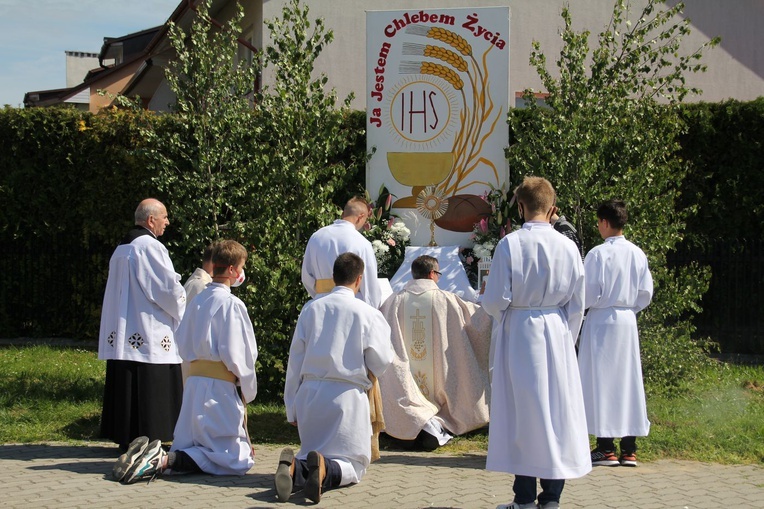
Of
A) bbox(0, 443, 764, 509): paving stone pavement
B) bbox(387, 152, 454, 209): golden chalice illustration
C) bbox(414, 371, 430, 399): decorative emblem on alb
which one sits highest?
bbox(387, 152, 454, 209): golden chalice illustration

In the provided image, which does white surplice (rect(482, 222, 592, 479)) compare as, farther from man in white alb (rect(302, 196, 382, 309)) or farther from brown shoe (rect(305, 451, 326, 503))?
man in white alb (rect(302, 196, 382, 309))

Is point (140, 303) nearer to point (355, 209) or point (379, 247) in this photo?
point (355, 209)

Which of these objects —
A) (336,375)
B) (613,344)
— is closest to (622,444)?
(613,344)

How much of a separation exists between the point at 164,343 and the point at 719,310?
820cm

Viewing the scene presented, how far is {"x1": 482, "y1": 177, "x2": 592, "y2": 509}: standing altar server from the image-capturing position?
217 inches

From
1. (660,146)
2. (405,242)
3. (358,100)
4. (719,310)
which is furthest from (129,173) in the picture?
(719,310)

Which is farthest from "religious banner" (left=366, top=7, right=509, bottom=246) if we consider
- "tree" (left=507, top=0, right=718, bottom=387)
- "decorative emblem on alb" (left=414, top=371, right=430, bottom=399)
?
"decorative emblem on alb" (left=414, top=371, right=430, bottom=399)

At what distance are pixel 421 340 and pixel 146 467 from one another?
112 inches

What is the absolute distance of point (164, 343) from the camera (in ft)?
24.7

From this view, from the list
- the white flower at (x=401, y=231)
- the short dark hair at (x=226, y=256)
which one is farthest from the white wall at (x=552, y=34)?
the short dark hair at (x=226, y=256)

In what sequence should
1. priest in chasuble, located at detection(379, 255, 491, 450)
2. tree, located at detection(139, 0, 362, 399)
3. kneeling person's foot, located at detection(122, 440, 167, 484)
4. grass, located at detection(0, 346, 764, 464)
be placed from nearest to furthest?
kneeling person's foot, located at detection(122, 440, 167, 484)
grass, located at detection(0, 346, 764, 464)
priest in chasuble, located at detection(379, 255, 491, 450)
tree, located at detection(139, 0, 362, 399)

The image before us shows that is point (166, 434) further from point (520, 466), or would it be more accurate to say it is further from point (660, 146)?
point (660, 146)

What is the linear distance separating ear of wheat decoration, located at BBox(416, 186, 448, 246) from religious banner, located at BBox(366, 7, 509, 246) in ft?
0.04

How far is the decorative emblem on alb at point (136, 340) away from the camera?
7.45 meters
